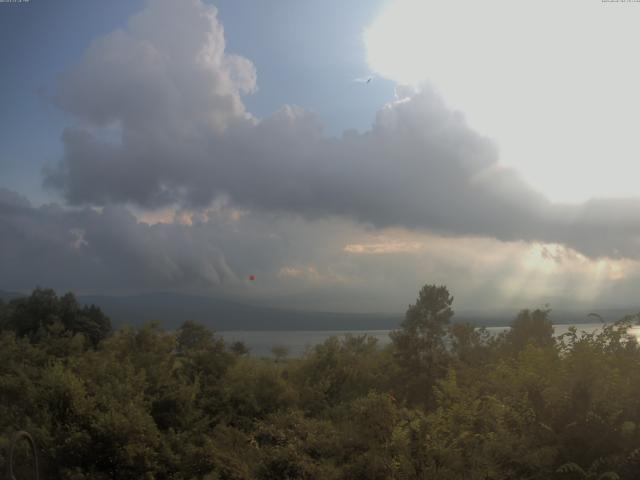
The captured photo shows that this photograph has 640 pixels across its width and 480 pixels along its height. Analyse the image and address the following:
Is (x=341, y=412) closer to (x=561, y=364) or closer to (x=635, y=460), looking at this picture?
(x=561, y=364)

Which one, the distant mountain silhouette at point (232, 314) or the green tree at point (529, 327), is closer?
the green tree at point (529, 327)

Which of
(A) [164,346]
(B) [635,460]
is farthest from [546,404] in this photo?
(A) [164,346]

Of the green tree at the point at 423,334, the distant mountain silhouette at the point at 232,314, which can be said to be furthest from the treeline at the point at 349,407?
the distant mountain silhouette at the point at 232,314

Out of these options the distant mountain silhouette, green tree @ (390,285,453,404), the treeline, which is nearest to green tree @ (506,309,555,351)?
the treeline

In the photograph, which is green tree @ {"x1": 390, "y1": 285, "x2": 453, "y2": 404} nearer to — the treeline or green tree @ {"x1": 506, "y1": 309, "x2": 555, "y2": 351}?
the treeline

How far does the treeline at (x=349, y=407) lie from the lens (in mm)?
7508

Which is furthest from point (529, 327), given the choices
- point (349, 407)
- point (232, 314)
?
point (232, 314)

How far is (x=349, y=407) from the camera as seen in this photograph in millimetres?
16094

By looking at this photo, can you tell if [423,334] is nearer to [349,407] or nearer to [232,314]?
[349,407]

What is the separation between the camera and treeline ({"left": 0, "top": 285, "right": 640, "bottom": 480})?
7.51m

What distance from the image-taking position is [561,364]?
862 centimetres

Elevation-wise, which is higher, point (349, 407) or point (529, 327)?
point (529, 327)

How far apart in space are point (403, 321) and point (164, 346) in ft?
39.1

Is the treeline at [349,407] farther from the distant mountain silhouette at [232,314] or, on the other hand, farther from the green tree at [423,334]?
the distant mountain silhouette at [232,314]
